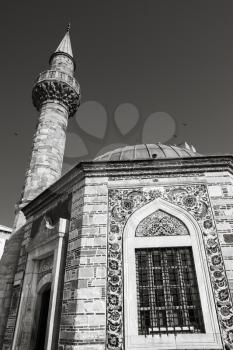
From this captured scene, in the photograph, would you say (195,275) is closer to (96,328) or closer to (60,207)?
(96,328)

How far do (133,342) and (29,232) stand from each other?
436cm

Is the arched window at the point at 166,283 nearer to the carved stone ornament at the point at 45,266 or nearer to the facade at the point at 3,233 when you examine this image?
the carved stone ornament at the point at 45,266

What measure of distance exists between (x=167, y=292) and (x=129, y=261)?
887 millimetres

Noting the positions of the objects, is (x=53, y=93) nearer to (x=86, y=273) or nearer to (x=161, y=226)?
(x=161, y=226)

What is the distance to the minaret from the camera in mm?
10008

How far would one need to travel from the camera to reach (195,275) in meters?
5.15

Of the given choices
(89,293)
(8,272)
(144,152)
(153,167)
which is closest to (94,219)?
(89,293)

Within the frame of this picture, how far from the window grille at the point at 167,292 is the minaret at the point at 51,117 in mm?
5316

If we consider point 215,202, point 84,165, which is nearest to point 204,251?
point 215,202

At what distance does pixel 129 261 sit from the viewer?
17.5 feet

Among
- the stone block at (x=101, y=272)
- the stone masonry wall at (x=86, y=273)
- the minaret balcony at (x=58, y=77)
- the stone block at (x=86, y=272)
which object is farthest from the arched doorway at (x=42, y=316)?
the minaret balcony at (x=58, y=77)

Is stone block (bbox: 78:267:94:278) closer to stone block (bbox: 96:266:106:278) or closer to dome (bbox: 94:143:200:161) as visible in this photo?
stone block (bbox: 96:266:106:278)

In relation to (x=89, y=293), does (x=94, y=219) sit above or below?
above

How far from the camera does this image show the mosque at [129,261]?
4738mm
